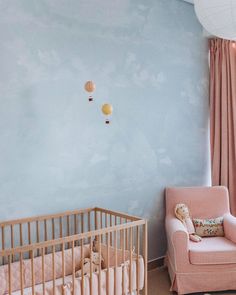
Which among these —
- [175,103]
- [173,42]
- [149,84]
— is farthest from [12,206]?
[173,42]

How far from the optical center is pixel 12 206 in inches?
106

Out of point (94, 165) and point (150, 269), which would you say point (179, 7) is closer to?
point (94, 165)

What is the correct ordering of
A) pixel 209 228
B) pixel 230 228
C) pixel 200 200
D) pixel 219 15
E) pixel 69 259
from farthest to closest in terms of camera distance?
pixel 200 200, pixel 209 228, pixel 230 228, pixel 69 259, pixel 219 15

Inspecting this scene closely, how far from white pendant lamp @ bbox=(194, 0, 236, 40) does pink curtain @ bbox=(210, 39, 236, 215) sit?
1841mm

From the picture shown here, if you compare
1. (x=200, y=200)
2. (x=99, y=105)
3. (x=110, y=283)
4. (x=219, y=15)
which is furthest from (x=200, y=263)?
(x=219, y=15)

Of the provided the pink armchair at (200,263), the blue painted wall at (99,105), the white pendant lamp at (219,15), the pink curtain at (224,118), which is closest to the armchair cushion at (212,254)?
the pink armchair at (200,263)

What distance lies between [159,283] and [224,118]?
1888 mm

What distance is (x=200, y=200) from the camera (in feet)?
11.9

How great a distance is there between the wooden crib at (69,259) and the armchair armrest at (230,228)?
39.6 inches

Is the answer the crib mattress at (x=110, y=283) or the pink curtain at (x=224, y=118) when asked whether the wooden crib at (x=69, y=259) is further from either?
the pink curtain at (x=224, y=118)

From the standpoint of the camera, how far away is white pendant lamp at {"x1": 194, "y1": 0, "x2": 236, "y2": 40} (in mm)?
1902

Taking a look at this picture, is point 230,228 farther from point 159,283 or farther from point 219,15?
Result: point 219,15

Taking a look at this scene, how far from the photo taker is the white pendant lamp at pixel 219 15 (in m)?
1.90

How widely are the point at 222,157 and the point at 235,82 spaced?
0.84m
